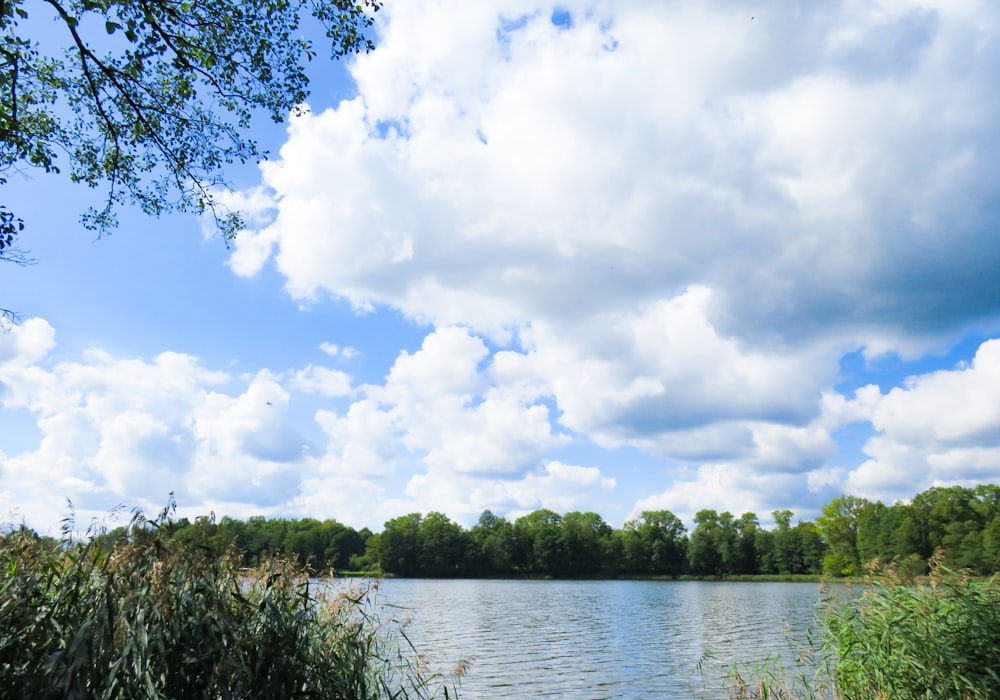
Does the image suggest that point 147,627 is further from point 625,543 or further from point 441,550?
point 625,543

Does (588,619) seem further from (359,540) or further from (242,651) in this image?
(359,540)

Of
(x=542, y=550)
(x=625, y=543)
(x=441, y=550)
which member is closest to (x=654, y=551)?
(x=625, y=543)

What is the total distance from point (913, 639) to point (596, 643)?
17.5m

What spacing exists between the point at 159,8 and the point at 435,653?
64.8 feet

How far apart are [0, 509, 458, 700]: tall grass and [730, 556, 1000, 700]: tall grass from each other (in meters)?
8.52

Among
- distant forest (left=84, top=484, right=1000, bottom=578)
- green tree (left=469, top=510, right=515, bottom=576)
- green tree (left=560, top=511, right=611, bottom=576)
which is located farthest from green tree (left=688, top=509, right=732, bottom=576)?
green tree (left=469, top=510, right=515, bottom=576)

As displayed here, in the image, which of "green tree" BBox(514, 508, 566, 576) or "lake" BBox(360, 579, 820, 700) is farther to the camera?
"green tree" BBox(514, 508, 566, 576)

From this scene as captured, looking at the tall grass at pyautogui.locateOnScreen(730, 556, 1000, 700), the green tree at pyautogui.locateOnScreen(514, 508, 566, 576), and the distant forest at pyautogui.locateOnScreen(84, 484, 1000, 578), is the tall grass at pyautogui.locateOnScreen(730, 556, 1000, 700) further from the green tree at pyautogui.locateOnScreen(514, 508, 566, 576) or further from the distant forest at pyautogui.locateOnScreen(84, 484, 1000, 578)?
the green tree at pyautogui.locateOnScreen(514, 508, 566, 576)

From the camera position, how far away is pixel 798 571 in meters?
102

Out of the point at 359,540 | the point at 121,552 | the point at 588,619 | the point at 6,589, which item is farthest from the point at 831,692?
the point at 359,540

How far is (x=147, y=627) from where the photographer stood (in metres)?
5.84

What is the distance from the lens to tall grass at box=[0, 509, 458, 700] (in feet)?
17.4

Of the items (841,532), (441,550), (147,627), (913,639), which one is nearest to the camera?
(147,627)

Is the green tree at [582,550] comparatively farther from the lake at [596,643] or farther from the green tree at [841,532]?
the lake at [596,643]
